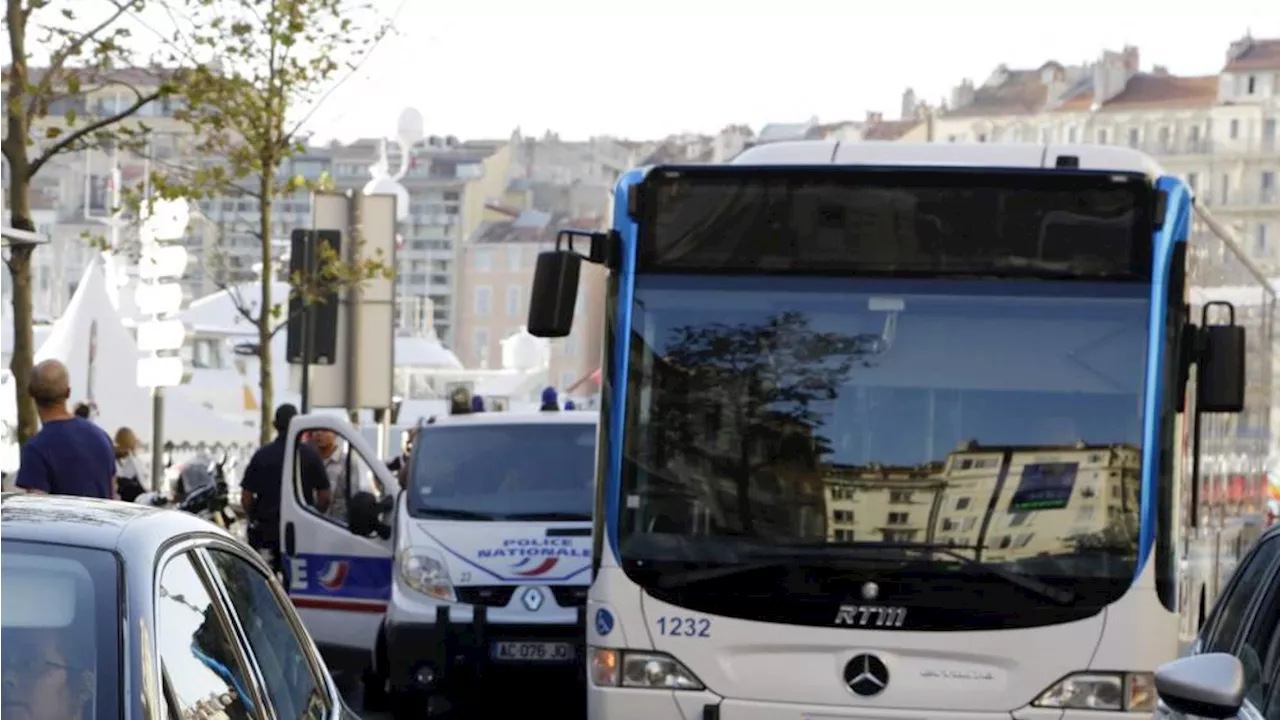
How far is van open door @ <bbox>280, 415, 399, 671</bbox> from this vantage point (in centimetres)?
1706

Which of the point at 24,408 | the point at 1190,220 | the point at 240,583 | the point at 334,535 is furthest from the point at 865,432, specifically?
the point at 24,408

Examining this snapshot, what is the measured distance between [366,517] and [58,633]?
11502 mm

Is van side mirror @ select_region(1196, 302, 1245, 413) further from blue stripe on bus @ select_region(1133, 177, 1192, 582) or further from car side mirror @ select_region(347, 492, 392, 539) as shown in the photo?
car side mirror @ select_region(347, 492, 392, 539)

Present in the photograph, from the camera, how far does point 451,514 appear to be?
1605 centimetres

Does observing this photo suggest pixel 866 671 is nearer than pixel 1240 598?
No

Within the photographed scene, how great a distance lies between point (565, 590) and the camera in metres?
15.7

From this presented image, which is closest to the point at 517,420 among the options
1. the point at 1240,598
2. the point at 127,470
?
the point at 1240,598

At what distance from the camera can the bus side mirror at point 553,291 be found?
1091 cm

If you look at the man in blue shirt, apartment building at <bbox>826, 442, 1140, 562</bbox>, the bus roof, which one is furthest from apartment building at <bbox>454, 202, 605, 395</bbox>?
apartment building at <bbox>826, 442, 1140, 562</bbox>

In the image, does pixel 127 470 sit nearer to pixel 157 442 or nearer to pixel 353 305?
pixel 157 442

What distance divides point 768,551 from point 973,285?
1257 mm

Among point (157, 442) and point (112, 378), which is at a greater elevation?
point (157, 442)

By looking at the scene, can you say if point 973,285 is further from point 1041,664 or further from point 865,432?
point 1041,664

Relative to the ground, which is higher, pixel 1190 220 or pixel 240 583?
pixel 1190 220
